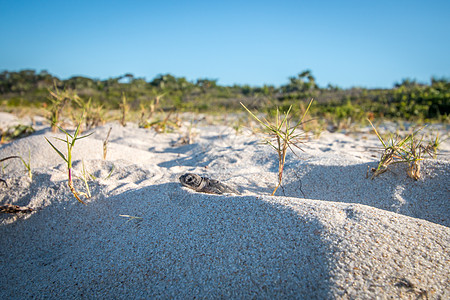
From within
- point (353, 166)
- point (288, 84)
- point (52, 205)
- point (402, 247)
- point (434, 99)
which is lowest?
point (52, 205)

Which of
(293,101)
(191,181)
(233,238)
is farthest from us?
(293,101)

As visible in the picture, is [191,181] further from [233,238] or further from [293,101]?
[293,101]

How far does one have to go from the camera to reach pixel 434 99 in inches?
220

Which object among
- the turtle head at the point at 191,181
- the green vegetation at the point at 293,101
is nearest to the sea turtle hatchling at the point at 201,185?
the turtle head at the point at 191,181

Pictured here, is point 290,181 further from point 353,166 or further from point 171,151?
point 171,151

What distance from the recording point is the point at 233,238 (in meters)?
1.02

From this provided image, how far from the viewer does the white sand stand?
0.84 m

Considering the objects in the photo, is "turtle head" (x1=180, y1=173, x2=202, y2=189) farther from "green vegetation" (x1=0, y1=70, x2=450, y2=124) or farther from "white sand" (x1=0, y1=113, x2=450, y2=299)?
"green vegetation" (x1=0, y1=70, x2=450, y2=124)

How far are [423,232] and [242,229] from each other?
26.4 inches

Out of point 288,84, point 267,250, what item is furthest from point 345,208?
point 288,84

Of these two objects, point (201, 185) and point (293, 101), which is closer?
point (201, 185)

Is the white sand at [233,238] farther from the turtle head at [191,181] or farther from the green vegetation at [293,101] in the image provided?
the green vegetation at [293,101]

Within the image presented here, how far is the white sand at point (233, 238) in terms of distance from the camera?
840 mm

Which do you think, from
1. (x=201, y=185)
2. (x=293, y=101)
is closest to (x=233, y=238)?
(x=201, y=185)
